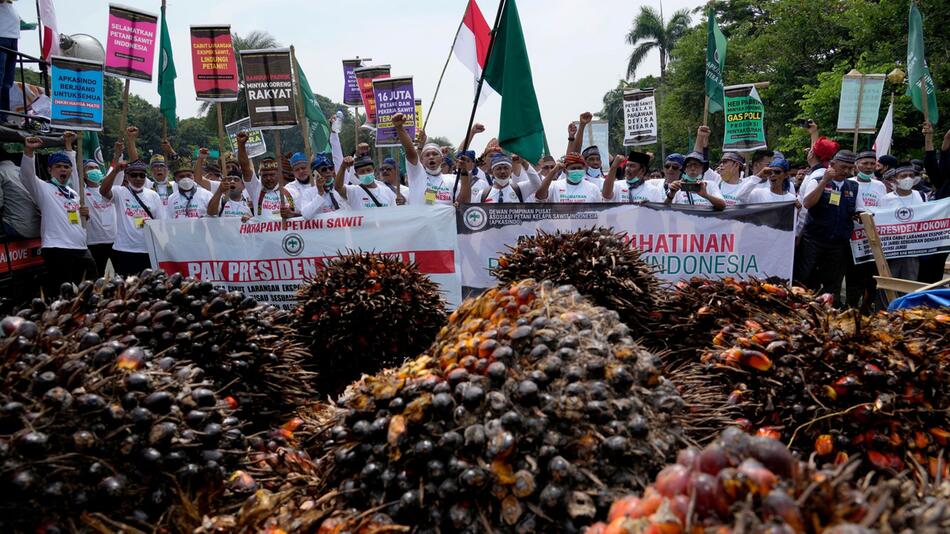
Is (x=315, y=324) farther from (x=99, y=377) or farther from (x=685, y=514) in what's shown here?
(x=685, y=514)

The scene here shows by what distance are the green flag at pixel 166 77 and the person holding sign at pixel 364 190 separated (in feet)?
14.4

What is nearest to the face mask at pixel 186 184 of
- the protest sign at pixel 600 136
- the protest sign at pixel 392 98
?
the protest sign at pixel 392 98

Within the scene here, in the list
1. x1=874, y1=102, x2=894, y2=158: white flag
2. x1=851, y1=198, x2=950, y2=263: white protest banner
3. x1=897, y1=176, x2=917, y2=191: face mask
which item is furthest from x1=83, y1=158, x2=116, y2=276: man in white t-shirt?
x1=874, y1=102, x2=894, y2=158: white flag

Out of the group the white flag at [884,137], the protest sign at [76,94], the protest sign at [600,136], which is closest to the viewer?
the protest sign at [76,94]

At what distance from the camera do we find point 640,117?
10.8 m

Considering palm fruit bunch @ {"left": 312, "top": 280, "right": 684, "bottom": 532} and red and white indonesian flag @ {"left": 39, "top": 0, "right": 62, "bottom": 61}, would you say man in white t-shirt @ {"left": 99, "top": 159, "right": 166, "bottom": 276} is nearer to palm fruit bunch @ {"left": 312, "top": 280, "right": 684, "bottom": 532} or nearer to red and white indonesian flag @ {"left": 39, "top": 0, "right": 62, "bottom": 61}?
red and white indonesian flag @ {"left": 39, "top": 0, "right": 62, "bottom": 61}

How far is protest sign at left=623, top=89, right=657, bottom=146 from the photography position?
1066 centimetres

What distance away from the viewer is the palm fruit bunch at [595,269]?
343 centimetres

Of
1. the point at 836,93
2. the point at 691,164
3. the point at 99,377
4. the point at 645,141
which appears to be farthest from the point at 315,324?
the point at 836,93

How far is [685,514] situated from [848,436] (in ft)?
4.25

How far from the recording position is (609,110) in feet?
212

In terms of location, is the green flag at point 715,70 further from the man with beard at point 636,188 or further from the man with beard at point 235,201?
the man with beard at point 235,201

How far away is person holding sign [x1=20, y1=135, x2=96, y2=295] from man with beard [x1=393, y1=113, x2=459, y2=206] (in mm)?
3510

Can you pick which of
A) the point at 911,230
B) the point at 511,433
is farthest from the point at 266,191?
the point at 911,230
